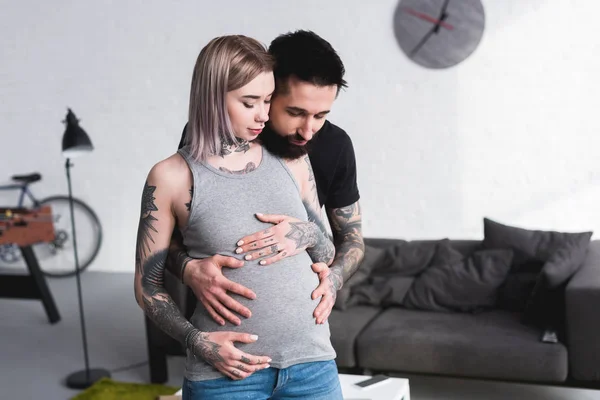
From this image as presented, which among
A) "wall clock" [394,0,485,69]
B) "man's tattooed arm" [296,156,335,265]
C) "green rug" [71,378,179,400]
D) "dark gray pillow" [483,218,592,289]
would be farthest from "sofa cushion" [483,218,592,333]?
"man's tattooed arm" [296,156,335,265]

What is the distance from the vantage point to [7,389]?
11.8ft

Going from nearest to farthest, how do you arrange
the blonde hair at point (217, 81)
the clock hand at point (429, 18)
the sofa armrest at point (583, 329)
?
the blonde hair at point (217, 81) < the sofa armrest at point (583, 329) < the clock hand at point (429, 18)

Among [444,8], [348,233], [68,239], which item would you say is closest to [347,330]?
[348,233]

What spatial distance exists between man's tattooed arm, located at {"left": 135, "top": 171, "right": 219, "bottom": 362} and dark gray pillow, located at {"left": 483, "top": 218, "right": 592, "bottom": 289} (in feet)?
6.91

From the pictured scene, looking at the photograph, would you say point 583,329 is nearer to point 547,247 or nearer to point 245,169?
point 547,247

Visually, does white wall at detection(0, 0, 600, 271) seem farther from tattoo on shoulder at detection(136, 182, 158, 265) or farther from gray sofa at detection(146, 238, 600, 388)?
tattoo on shoulder at detection(136, 182, 158, 265)

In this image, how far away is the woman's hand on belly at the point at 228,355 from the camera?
128cm

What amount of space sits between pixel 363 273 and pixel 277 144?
2.26 meters

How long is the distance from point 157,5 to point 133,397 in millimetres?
3149

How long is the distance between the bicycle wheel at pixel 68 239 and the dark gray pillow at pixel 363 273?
9.61ft

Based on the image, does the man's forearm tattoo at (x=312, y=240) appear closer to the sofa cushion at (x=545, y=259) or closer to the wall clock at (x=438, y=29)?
the sofa cushion at (x=545, y=259)

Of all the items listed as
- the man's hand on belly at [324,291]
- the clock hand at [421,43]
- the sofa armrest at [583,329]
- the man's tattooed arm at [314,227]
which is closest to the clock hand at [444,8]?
the clock hand at [421,43]

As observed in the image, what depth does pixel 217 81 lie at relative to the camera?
4.14 feet

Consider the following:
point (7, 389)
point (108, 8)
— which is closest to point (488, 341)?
point (7, 389)
